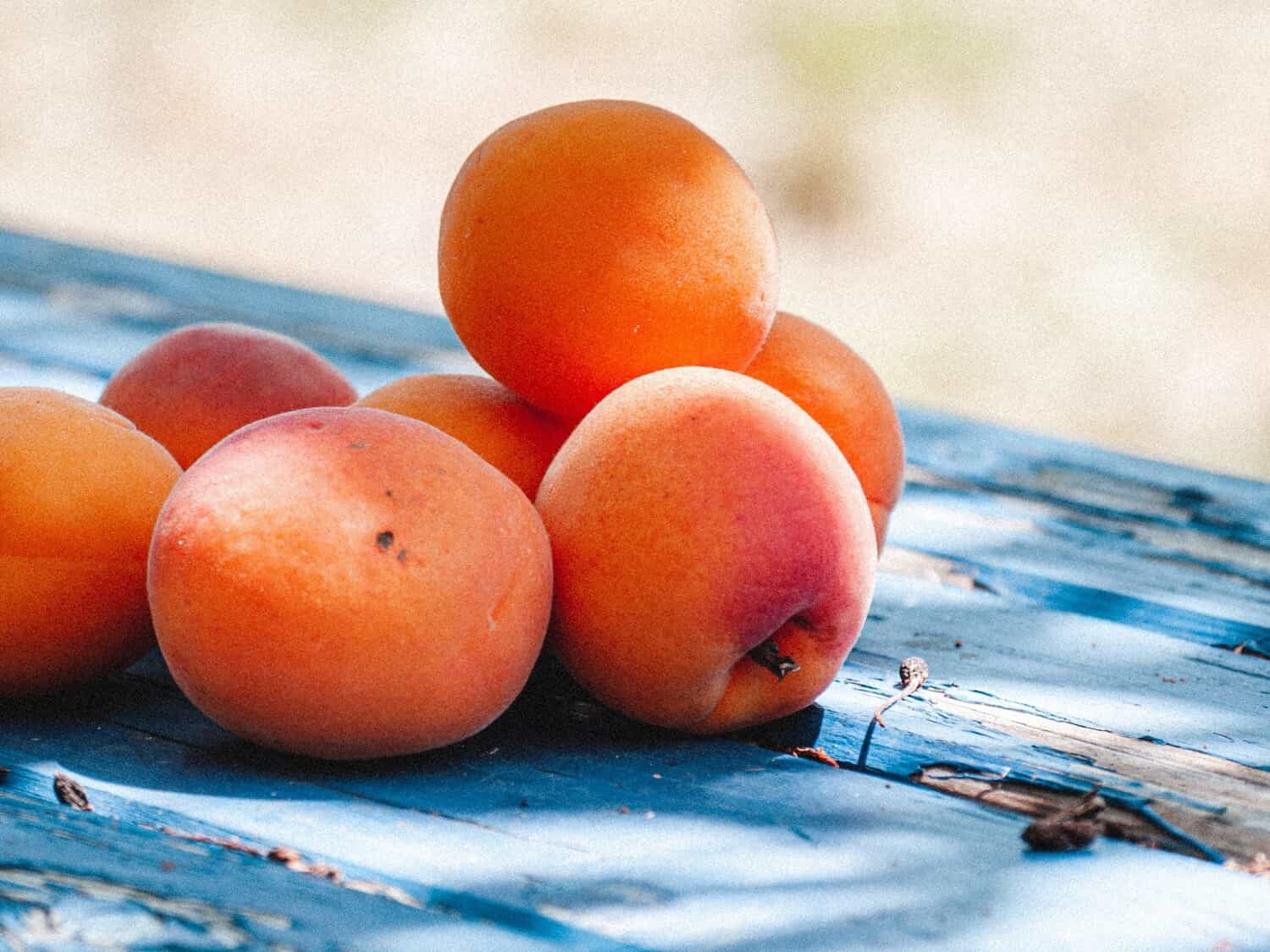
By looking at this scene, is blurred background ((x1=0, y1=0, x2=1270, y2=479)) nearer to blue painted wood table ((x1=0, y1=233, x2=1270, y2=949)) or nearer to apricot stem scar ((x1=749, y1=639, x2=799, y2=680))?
blue painted wood table ((x1=0, y1=233, x2=1270, y2=949))

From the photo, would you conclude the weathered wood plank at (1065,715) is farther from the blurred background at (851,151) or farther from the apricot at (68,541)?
the blurred background at (851,151)

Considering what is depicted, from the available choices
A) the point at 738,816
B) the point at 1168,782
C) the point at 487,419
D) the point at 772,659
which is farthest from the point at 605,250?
the point at 1168,782

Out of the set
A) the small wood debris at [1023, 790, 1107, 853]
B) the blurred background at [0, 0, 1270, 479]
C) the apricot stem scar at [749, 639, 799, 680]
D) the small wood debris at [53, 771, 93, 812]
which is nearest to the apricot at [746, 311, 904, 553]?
the apricot stem scar at [749, 639, 799, 680]

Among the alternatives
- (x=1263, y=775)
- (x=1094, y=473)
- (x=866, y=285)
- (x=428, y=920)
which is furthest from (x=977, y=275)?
(x=428, y=920)

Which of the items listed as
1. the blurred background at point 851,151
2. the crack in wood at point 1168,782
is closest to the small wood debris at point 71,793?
the crack in wood at point 1168,782

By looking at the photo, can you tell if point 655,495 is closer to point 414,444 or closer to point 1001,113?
point 414,444

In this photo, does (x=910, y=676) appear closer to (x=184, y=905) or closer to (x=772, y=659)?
(x=772, y=659)
